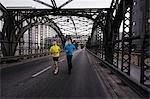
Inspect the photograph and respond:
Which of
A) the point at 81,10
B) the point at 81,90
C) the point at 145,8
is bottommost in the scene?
the point at 81,90

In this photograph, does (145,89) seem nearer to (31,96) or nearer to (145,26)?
(145,26)

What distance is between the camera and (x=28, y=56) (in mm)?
27516

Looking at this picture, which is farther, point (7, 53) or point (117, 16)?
point (7, 53)

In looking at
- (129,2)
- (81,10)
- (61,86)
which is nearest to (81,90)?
(61,86)

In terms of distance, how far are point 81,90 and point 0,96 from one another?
2743mm

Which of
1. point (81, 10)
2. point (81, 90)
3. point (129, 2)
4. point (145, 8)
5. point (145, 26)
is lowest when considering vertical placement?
point (81, 90)

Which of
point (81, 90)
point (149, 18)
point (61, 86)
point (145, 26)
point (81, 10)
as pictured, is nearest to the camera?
point (145, 26)

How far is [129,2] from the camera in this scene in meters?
11.1

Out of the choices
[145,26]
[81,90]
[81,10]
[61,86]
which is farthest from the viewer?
[81,10]

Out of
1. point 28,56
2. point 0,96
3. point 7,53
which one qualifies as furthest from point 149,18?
point 28,56

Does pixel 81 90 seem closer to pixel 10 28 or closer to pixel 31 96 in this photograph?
pixel 31 96

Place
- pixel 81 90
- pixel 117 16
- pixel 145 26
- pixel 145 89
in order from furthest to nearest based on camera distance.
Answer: pixel 117 16, pixel 81 90, pixel 145 26, pixel 145 89

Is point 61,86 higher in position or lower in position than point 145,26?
lower

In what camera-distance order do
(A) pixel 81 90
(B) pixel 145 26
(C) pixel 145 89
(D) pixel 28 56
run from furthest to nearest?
1. (D) pixel 28 56
2. (A) pixel 81 90
3. (B) pixel 145 26
4. (C) pixel 145 89
